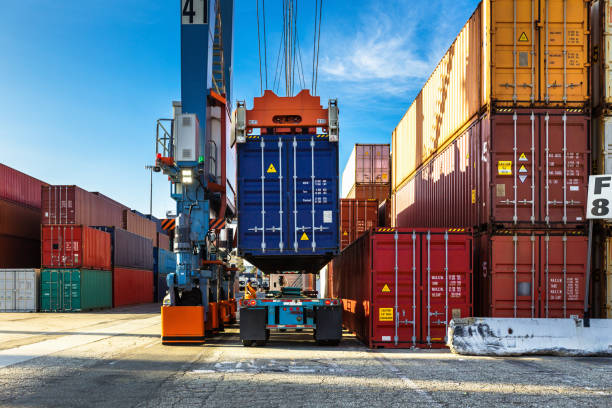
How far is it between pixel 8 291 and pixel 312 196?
2396 cm

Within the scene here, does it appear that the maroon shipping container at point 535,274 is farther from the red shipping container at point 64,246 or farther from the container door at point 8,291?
the container door at point 8,291

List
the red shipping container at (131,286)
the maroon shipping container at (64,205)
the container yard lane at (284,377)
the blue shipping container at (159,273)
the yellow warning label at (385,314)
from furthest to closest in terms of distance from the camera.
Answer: the blue shipping container at (159,273) → the red shipping container at (131,286) → the maroon shipping container at (64,205) → the yellow warning label at (385,314) → the container yard lane at (284,377)

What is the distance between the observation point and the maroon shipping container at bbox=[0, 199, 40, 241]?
33.4 metres

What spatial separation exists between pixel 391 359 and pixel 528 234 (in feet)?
14.9

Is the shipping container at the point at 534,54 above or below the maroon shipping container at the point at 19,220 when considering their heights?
above

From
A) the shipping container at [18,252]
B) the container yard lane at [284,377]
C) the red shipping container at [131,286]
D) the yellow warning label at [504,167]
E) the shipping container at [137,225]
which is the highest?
the yellow warning label at [504,167]

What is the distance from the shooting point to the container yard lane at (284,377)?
299 inches

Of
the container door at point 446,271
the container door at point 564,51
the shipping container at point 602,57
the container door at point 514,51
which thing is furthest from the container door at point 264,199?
the shipping container at point 602,57

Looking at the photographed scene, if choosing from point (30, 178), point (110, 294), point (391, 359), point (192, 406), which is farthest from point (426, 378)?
point (30, 178)

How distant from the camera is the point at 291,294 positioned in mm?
15562

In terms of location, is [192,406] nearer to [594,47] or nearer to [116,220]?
[594,47]

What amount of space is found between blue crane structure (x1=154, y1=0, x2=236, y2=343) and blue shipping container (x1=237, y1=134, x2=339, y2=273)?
170cm

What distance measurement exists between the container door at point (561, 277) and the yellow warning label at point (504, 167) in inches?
67.2

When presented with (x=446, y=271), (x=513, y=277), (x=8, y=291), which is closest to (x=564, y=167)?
(x=513, y=277)
